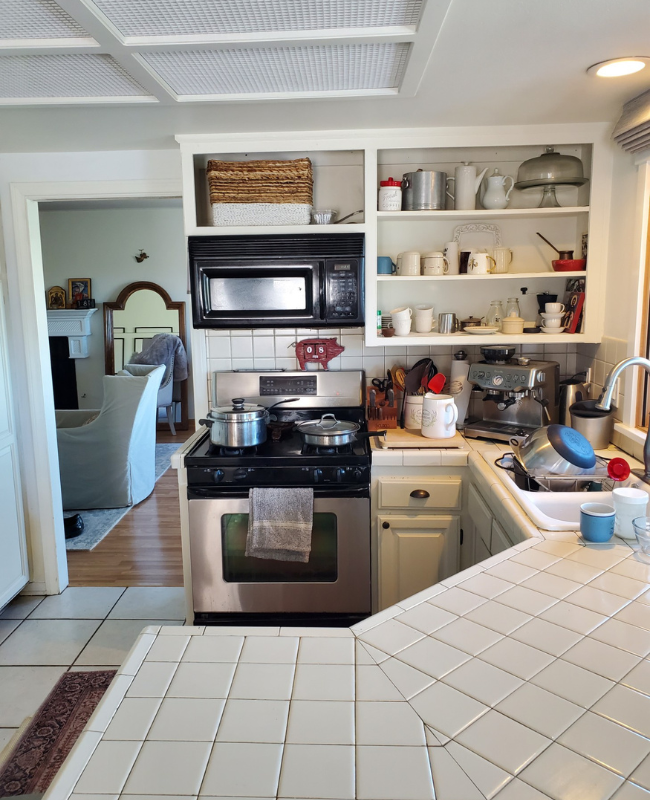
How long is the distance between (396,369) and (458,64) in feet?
4.61

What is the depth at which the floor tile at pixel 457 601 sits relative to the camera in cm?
116

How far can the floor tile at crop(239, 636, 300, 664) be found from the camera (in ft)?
3.37

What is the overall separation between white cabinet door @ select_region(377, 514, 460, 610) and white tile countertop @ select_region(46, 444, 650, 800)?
1.31 metres

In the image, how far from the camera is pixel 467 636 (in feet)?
3.51

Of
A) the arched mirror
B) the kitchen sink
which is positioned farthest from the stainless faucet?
the arched mirror

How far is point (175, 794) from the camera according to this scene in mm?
746

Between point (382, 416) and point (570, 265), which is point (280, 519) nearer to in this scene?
point (382, 416)

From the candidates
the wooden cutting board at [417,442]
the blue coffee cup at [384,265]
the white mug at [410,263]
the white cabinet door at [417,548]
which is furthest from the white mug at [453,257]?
the white cabinet door at [417,548]

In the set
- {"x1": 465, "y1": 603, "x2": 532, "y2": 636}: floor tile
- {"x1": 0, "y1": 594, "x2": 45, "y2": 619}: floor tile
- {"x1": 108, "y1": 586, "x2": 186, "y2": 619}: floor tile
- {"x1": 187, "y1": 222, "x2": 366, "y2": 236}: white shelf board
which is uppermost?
{"x1": 187, "y1": 222, "x2": 366, "y2": 236}: white shelf board

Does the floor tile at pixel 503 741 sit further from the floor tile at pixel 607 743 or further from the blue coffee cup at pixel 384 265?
the blue coffee cup at pixel 384 265

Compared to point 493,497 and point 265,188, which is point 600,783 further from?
point 265,188

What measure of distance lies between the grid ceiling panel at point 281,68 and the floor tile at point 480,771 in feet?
5.50

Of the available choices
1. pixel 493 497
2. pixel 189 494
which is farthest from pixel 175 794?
pixel 189 494

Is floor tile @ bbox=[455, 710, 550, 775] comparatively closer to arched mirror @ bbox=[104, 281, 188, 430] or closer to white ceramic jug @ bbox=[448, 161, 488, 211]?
white ceramic jug @ bbox=[448, 161, 488, 211]
